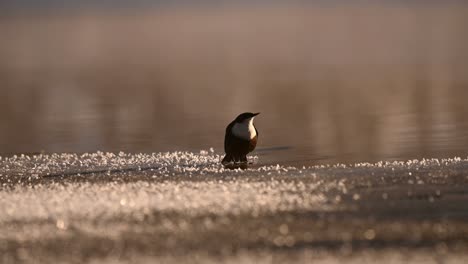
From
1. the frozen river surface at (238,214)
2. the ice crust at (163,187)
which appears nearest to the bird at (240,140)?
the ice crust at (163,187)

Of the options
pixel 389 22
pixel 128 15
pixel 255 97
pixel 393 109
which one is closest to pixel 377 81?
pixel 255 97

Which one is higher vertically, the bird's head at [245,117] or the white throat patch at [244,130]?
the bird's head at [245,117]

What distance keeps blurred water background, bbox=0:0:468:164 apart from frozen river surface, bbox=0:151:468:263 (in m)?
A: 1.93

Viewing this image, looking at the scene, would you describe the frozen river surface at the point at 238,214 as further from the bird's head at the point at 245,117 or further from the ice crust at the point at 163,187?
the bird's head at the point at 245,117

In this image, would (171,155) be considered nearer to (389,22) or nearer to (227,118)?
(227,118)

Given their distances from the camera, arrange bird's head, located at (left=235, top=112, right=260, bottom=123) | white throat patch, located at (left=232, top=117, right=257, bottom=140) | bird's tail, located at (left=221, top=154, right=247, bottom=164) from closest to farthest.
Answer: bird's tail, located at (left=221, top=154, right=247, bottom=164), white throat patch, located at (left=232, top=117, right=257, bottom=140), bird's head, located at (left=235, top=112, right=260, bottom=123)

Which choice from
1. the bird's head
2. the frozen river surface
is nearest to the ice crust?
the frozen river surface

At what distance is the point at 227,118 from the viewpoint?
1919cm

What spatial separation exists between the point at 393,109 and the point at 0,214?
34.4ft

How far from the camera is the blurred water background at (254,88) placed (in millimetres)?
A: 15641

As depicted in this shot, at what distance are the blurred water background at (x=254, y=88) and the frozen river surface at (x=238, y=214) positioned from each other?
1930 mm

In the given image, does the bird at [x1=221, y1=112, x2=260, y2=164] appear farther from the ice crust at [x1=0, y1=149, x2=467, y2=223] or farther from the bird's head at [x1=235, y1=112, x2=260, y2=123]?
the ice crust at [x1=0, y1=149, x2=467, y2=223]

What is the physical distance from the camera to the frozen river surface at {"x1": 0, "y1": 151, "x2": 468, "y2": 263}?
333 inches

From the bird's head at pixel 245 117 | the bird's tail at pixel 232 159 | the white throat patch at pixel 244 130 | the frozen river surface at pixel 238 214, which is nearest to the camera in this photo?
the frozen river surface at pixel 238 214
